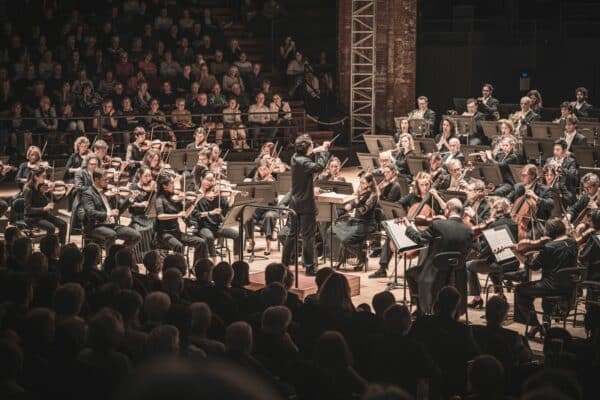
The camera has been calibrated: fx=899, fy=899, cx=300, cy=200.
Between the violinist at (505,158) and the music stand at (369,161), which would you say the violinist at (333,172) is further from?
the violinist at (505,158)

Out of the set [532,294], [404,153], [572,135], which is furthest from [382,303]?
[572,135]

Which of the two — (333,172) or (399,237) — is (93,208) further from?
(399,237)

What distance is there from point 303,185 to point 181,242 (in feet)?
5.59

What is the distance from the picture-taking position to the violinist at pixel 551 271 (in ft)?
28.1

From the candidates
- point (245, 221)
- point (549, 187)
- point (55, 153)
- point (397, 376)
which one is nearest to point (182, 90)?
point (55, 153)

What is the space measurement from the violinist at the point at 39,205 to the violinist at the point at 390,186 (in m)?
4.26

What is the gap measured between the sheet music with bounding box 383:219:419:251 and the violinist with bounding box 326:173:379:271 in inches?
60.0

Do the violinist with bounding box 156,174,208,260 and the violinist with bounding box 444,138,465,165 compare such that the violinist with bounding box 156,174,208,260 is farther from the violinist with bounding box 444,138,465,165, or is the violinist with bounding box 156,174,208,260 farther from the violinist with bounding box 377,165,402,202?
the violinist with bounding box 444,138,465,165

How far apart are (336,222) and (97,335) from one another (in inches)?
276

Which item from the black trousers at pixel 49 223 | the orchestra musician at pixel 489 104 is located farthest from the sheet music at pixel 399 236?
the orchestra musician at pixel 489 104

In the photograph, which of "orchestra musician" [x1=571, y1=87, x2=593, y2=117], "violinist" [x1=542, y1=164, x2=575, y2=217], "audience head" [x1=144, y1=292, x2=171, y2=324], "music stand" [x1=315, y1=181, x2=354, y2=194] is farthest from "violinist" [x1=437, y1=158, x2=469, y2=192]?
"audience head" [x1=144, y1=292, x2=171, y2=324]

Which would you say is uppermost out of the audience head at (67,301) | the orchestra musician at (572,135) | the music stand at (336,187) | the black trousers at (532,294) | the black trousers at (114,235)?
the orchestra musician at (572,135)

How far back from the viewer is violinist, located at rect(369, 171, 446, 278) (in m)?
10.6

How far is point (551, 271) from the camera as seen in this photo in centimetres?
862
